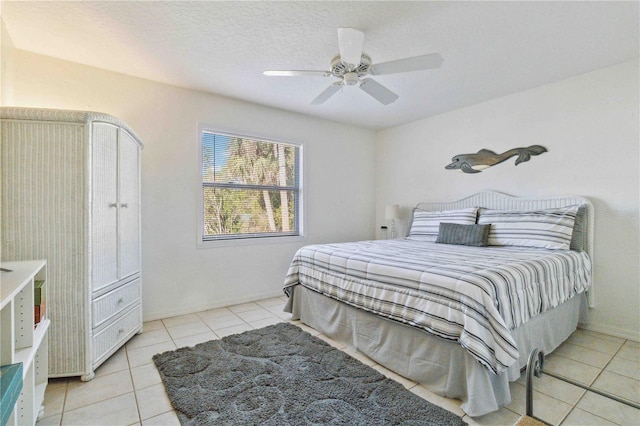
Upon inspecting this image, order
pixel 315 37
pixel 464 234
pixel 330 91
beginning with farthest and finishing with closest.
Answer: pixel 464 234 < pixel 330 91 < pixel 315 37

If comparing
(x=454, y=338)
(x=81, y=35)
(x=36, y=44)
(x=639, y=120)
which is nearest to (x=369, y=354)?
(x=454, y=338)

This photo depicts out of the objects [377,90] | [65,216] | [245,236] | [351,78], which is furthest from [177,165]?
[377,90]

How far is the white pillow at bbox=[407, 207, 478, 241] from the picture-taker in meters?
3.45

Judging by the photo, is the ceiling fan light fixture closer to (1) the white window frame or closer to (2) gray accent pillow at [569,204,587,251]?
(1) the white window frame

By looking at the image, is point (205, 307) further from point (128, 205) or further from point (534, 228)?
point (534, 228)

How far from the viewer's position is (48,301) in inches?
74.2

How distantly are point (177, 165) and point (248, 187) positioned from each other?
868mm


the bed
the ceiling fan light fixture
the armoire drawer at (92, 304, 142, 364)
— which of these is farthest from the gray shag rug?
the ceiling fan light fixture

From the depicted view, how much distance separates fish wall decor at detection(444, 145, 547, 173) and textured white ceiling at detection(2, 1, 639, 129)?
70 centimetres

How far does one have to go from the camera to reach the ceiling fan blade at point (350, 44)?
1840 millimetres

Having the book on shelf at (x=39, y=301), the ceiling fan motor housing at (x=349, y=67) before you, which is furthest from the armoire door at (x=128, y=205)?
the ceiling fan motor housing at (x=349, y=67)

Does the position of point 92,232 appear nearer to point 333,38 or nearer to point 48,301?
point 48,301

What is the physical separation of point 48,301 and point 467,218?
378 cm

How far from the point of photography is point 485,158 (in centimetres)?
365
